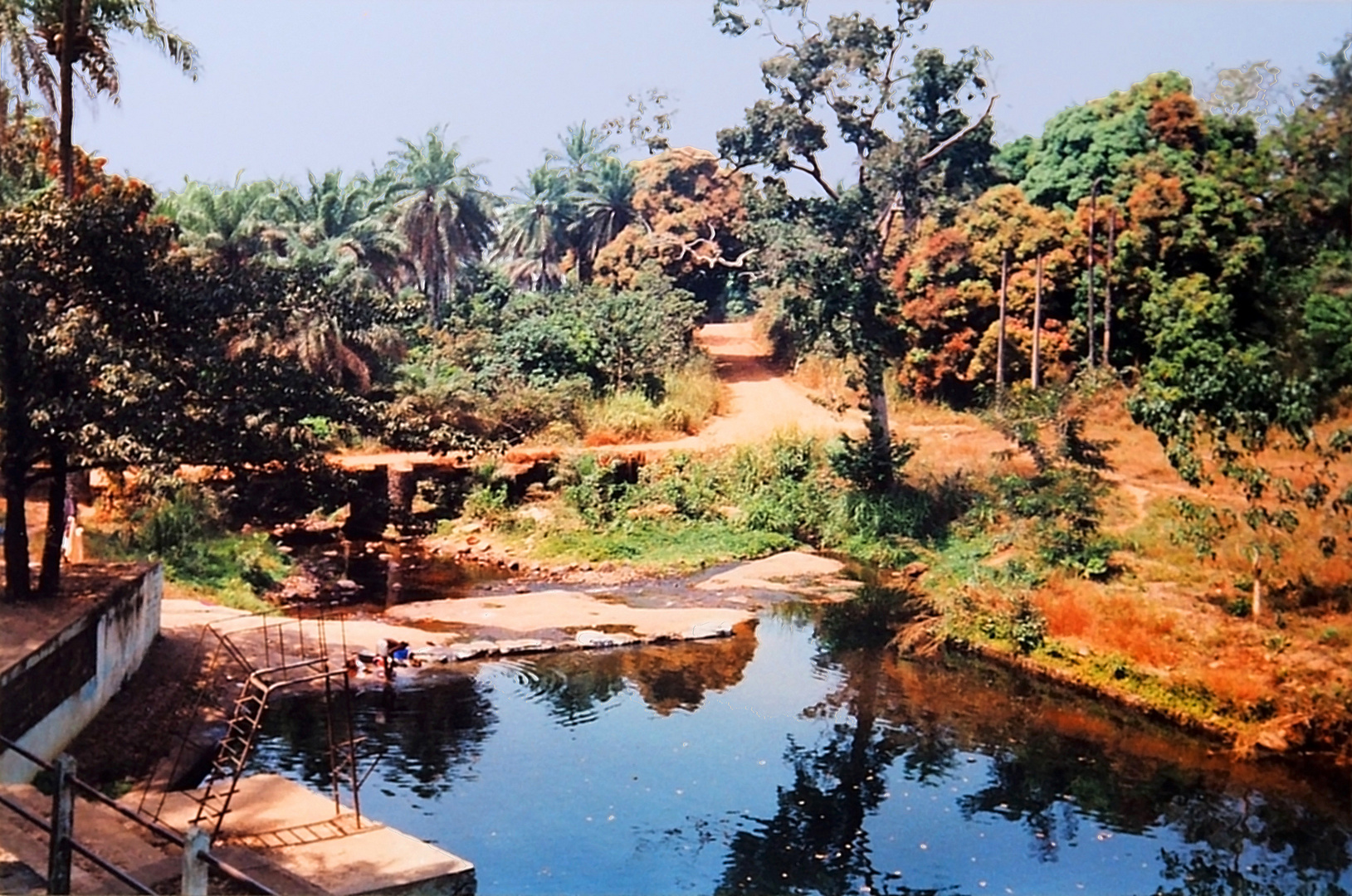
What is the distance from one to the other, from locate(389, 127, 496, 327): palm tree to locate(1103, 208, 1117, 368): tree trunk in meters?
6.56

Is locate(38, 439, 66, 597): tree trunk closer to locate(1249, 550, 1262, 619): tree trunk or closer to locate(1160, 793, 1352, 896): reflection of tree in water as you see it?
locate(1160, 793, 1352, 896): reflection of tree in water

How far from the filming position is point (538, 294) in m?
14.2

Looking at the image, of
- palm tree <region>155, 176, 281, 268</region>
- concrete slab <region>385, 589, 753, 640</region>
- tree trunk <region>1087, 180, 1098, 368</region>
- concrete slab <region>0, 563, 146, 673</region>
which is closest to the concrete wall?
concrete slab <region>0, 563, 146, 673</region>

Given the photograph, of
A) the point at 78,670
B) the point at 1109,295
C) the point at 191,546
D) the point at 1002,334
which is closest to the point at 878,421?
the point at 1002,334

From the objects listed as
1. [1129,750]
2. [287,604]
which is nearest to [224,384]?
[287,604]

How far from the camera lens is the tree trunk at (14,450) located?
259 inches

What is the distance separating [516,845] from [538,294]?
913cm

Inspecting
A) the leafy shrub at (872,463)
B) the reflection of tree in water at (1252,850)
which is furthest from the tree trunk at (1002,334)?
the reflection of tree in water at (1252,850)

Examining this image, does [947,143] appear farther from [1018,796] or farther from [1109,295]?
[1018,796]

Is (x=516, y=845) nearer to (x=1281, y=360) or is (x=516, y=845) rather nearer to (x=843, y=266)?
(x=1281, y=360)

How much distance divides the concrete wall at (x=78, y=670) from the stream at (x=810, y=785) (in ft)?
3.02

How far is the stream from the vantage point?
19.0 ft

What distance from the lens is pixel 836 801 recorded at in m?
6.61

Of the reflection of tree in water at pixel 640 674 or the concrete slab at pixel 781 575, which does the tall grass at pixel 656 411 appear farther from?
the reflection of tree in water at pixel 640 674
